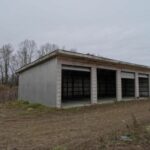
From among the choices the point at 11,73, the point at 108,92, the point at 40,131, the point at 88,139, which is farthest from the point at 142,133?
the point at 11,73

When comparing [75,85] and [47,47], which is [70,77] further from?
[47,47]

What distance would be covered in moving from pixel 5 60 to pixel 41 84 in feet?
107

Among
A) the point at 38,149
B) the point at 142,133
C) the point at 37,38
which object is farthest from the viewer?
the point at 37,38

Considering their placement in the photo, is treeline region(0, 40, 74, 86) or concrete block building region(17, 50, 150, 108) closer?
concrete block building region(17, 50, 150, 108)

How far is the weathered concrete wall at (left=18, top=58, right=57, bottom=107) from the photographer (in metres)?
11.9

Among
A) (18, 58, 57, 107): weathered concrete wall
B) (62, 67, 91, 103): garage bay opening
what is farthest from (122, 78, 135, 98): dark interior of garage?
(18, 58, 57, 107): weathered concrete wall

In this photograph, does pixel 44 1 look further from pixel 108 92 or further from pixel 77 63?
pixel 108 92

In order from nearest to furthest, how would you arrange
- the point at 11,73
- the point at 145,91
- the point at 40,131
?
the point at 40,131, the point at 145,91, the point at 11,73

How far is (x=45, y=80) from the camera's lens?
1276 centimetres

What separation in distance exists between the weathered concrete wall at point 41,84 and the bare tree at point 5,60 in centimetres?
2710

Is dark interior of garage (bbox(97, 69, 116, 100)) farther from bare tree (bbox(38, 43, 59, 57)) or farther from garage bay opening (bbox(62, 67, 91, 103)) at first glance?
bare tree (bbox(38, 43, 59, 57))

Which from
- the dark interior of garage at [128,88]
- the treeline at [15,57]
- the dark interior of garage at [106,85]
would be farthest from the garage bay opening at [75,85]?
the treeline at [15,57]

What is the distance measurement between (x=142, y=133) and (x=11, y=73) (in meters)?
39.9

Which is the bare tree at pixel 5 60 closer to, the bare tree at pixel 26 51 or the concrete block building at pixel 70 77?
the bare tree at pixel 26 51
